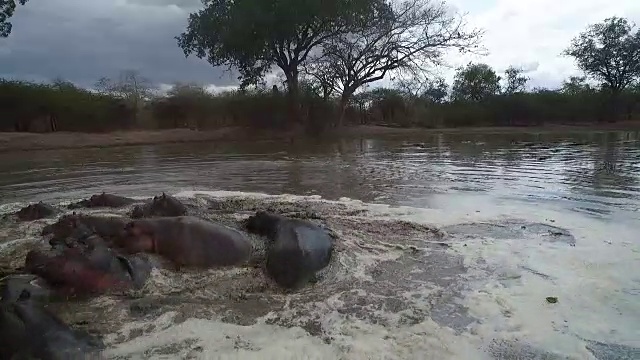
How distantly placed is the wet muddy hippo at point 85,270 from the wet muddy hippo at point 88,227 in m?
0.73

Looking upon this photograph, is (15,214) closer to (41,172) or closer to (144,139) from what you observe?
(41,172)

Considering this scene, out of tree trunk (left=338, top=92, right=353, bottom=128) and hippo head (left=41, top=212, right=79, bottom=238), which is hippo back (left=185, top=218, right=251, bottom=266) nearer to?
hippo head (left=41, top=212, right=79, bottom=238)

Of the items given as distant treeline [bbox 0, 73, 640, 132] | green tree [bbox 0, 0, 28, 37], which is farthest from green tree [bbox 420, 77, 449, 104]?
green tree [bbox 0, 0, 28, 37]

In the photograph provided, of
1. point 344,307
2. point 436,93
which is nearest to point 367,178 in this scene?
point 344,307

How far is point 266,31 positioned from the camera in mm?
32188

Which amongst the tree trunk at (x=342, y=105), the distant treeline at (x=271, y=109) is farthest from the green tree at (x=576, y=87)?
the tree trunk at (x=342, y=105)

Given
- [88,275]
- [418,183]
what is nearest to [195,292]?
[88,275]

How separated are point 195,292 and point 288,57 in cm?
3292

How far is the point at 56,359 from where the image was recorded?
3.09 metres

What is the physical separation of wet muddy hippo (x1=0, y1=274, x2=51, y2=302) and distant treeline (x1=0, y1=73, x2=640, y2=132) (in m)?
28.8

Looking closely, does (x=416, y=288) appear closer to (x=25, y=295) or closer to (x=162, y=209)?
(x=25, y=295)

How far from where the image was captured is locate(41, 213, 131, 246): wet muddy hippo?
209 inches

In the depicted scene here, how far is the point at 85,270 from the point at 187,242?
1.03m

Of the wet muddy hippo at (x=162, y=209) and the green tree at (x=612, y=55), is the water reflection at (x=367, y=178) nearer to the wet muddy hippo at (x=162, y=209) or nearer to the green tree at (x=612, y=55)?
the wet muddy hippo at (x=162, y=209)
